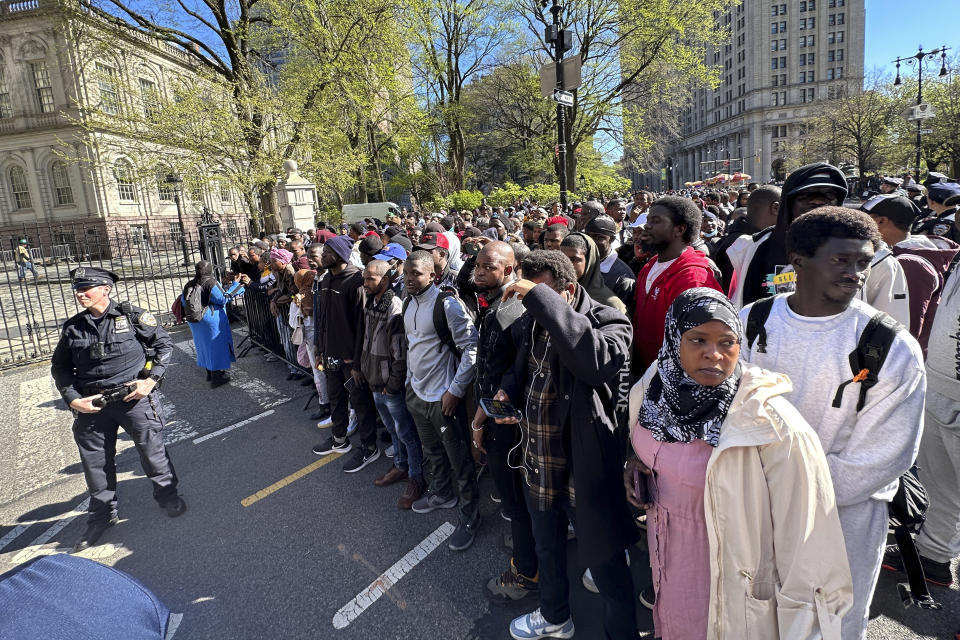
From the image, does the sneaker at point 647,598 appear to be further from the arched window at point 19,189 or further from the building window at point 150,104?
the arched window at point 19,189

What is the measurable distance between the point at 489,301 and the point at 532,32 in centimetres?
2670

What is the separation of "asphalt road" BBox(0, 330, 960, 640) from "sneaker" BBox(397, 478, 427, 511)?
72 millimetres

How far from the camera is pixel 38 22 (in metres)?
27.5

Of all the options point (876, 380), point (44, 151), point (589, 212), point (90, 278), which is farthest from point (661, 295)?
point (44, 151)

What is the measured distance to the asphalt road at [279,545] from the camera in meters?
2.91

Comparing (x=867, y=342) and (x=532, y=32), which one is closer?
(x=867, y=342)

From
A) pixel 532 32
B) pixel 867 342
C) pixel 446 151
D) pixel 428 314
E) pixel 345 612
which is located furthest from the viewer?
pixel 446 151

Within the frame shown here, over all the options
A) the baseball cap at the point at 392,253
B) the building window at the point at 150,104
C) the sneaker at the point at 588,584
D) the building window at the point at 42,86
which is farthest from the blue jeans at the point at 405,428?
the building window at the point at 42,86

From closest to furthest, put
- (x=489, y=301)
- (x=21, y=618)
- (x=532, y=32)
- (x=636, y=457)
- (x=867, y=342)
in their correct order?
(x=21, y=618) < (x=867, y=342) < (x=636, y=457) < (x=489, y=301) < (x=532, y=32)

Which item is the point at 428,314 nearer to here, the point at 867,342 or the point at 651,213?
the point at 651,213

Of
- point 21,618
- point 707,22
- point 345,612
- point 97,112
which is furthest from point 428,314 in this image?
point 707,22

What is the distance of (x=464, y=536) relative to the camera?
3527 mm

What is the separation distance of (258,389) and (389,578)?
15.4 feet

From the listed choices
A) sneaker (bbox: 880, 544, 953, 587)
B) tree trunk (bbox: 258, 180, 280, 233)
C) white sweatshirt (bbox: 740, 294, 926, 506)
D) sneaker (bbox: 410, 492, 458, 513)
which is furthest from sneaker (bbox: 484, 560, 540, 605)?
tree trunk (bbox: 258, 180, 280, 233)
